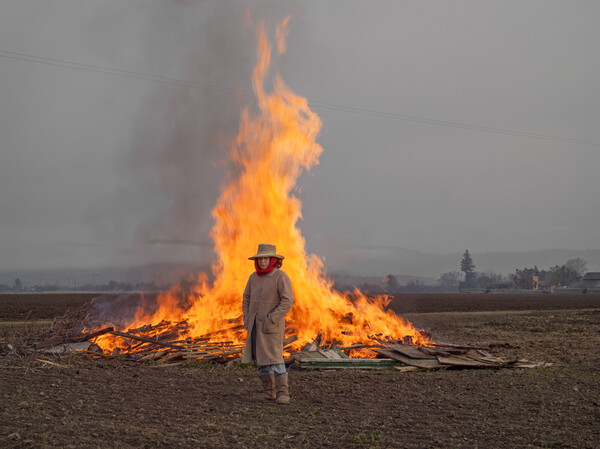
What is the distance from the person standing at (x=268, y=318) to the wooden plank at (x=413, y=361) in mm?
4675

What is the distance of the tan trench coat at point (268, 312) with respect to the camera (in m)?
7.95

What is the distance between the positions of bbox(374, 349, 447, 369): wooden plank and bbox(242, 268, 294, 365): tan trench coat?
4.97 meters

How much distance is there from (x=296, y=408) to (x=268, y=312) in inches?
59.2

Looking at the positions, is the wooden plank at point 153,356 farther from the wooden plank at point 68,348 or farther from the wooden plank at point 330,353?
the wooden plank at point 330,353

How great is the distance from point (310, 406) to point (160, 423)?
2380 mm

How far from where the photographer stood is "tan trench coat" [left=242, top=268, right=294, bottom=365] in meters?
7.95

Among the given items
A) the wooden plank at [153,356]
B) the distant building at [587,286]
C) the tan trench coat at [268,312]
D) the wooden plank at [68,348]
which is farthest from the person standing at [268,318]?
the distant building at [587,286]

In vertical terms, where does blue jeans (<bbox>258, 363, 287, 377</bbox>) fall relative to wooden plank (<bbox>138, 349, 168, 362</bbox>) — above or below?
above

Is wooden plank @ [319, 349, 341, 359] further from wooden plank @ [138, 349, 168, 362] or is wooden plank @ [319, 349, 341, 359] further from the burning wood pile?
wooden plank @ [138, 349, 168, 362]

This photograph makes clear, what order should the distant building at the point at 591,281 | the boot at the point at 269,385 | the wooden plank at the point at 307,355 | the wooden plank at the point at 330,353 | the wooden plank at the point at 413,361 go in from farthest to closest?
the distant building at the point at 591,281 → the wooden plank at the point at 330,353 → the wooden plank at the point at 307,355 → the wooden plank at the point at 413,361 → the boot at the point at 269,385

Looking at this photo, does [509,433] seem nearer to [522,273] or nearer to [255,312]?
[255,312]

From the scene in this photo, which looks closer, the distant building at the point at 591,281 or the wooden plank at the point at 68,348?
the wooden plank at the point at 68,348

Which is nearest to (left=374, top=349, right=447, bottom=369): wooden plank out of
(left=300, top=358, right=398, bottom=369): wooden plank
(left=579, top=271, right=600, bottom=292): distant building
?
(left=300, top=358, right=398, bottom=369): wooden plank

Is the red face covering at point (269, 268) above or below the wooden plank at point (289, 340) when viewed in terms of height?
above
